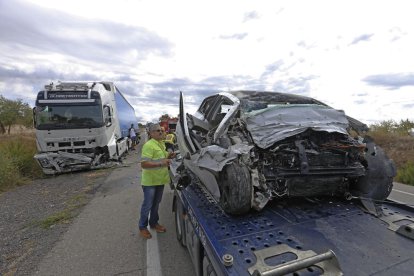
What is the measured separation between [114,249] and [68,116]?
810 cm

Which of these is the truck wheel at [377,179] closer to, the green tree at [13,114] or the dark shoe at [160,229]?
the dark shoe at [160,229]

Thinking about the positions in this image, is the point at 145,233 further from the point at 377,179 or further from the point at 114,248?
the point at 377,179

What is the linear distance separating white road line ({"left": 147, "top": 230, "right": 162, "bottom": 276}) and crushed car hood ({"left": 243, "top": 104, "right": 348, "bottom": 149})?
2.05 m

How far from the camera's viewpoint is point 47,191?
27.0 feet

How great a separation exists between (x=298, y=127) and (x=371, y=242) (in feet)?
4.30

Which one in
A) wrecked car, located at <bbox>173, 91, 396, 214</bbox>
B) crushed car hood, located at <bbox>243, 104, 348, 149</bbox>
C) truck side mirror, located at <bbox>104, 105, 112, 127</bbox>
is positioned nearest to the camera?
wrecked car, located at <bbox>173, 91, 396, 214</bbox>

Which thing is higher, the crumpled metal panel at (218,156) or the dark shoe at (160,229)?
the crumpled metal panel at (218,156)

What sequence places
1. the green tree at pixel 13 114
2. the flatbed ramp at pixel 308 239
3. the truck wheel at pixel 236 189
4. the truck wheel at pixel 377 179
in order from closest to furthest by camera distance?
the flatbed ramp at pixel 308 239, the truck wheel at pixel 236 189, the truck wheel at pixel 377 179, the green tree at pixel 13 114

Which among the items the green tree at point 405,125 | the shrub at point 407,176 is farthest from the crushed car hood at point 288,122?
the green tree at point 405,125

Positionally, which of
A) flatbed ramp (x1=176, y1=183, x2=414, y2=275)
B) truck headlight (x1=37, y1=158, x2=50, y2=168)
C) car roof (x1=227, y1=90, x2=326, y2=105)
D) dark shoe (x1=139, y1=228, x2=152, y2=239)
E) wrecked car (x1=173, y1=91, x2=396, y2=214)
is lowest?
dark shoe (x1=139, y1=228, x2=152, y2=239)

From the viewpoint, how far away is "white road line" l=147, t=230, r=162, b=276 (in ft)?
11.3

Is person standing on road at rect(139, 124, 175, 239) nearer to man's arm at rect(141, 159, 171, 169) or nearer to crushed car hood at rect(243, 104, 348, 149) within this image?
man's arm at rect(141, 159, 171, 169)

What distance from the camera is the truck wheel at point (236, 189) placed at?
274cm

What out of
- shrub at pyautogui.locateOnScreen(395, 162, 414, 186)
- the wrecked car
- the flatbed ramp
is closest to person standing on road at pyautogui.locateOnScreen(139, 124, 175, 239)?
the wrecked car
